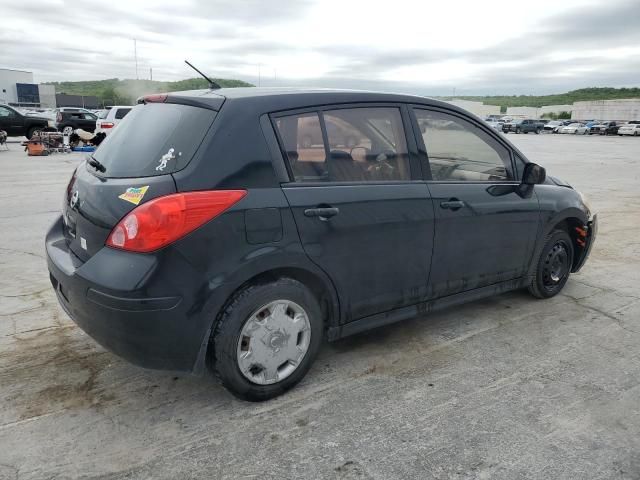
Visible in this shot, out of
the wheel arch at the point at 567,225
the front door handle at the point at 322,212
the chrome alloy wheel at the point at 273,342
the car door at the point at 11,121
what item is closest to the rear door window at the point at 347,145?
the front door handle at the point at 322,212

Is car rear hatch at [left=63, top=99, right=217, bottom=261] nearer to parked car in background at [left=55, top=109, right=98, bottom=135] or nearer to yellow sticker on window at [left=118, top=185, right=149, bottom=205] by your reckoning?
yellow sticker on window at [left=118, top=185, right=149, bottom=205]

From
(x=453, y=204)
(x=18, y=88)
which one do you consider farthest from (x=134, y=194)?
(x=18, y=88)

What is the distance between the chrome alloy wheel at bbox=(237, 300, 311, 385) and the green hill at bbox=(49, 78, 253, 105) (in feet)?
5.19

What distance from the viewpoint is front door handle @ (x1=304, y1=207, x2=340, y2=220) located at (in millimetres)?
2795

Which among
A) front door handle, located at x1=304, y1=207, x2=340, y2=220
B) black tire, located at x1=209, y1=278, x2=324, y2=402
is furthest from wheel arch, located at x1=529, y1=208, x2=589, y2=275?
black tire, located at x1=209, y1=278, x2=324, y2=402

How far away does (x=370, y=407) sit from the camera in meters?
2.84

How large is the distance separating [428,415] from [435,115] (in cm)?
197

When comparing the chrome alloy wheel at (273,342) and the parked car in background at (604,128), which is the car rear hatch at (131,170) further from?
the parked car in background at (604,128)

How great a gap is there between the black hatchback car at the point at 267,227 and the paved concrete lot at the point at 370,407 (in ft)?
1.01

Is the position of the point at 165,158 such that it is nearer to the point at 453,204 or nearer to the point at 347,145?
the point at 347,145

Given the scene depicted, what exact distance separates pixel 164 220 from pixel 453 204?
6.34ft

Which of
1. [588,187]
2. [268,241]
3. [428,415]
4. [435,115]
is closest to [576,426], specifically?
[428,415]

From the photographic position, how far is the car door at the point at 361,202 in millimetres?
2854

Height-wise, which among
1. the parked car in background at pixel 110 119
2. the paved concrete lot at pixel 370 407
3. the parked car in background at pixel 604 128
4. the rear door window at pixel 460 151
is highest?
the rear door window at pixel 460 151
